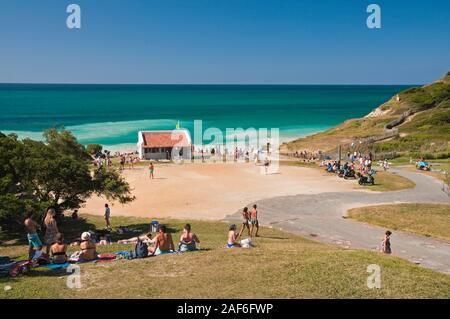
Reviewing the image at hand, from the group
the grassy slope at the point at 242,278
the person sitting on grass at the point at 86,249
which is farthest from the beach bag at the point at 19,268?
the person sitting on grass at the point at 86,249

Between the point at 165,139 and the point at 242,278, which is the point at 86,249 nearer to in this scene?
the point at 242,278

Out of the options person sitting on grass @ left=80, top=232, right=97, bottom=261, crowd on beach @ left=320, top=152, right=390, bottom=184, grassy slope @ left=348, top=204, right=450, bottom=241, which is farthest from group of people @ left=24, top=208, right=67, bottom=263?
crowd on beach @ left=320, top=152, right=390, bottom=184

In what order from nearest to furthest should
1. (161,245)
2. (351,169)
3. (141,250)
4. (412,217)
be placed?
A: (141,250)
(161,245)
(412,217)
(351,169)

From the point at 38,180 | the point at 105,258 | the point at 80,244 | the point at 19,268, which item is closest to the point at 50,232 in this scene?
the point at 80,244

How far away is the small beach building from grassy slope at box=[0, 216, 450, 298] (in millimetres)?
34442

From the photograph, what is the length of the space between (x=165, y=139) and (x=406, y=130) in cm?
3028

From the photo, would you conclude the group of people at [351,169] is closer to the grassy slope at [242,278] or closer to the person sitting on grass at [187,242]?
the grassy slope at [242,278]

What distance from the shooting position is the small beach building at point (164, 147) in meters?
49.1

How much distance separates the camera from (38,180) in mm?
19719

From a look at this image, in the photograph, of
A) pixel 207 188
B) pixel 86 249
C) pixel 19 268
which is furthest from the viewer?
pixel 207 188

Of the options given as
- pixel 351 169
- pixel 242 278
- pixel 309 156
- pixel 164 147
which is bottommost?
pixel 242 278

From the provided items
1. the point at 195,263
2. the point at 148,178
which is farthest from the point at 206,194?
the point at 195,263

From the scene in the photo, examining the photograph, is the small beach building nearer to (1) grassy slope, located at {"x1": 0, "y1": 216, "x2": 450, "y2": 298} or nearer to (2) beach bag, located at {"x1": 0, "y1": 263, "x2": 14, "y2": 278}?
(1) grassy slope, located at {"x1": 0, "y1": 216, "x2": 450, "y2": 298}

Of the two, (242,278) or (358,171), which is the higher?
(358,171)
